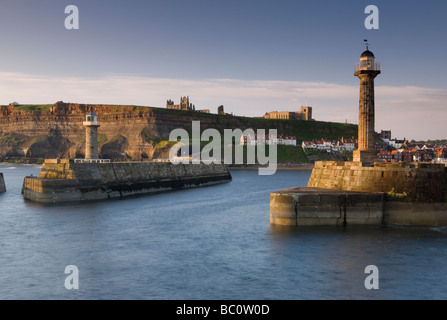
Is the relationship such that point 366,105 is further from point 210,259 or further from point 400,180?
point 210,259

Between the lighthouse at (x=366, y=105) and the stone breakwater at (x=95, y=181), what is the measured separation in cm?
2690

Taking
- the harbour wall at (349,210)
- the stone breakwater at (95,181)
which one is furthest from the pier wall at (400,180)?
the stone breakwater at (95,181)

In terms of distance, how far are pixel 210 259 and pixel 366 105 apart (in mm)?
19434

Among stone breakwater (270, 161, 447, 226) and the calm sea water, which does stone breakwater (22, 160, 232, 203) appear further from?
stone breakwater (270, 161, 447, 226)

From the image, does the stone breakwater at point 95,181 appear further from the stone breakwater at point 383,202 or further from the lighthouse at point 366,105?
the lighthouse at point 366,105

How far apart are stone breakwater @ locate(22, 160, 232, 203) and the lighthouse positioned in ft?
88.2

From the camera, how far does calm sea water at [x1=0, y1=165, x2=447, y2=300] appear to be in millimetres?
17047

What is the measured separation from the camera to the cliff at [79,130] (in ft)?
515

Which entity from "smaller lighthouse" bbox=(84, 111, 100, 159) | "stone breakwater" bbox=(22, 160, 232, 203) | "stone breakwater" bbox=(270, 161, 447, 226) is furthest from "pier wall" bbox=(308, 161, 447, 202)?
"smaller lighthouse" bbox=(84, 111, 100, 159)

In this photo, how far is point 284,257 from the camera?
2147 centimetres
